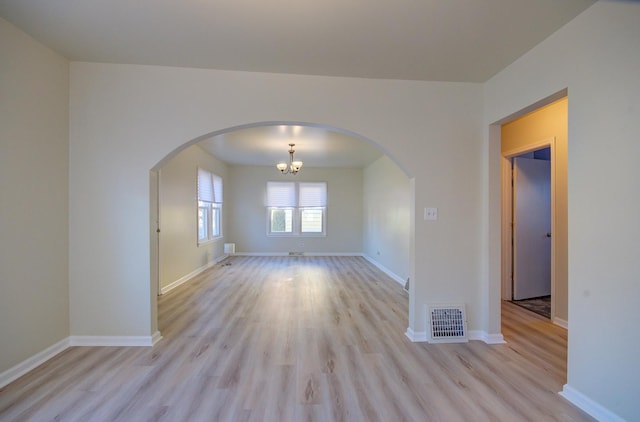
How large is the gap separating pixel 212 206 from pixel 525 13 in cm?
676

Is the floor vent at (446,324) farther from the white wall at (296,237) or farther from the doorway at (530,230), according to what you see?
the white wall at (296,237)

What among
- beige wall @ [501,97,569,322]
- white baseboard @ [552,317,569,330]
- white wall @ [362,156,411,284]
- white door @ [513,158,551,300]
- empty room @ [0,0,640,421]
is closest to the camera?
empty room @ [0,0,640,421]

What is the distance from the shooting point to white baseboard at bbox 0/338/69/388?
2127 mm

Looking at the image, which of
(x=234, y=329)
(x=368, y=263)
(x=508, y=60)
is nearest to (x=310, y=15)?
(x=508, y=60)

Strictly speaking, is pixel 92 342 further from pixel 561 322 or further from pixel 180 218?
pixel 561 322

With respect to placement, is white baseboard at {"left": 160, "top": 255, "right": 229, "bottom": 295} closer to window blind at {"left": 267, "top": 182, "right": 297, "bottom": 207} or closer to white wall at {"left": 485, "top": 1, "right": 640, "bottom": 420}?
window blind at {"left": 267, "top": 182, "right": 297, "bottom": 207}

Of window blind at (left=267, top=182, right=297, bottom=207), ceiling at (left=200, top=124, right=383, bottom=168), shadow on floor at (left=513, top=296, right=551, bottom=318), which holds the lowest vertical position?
shadow on floor at (left=513, top=296, right=551, bottom=318)

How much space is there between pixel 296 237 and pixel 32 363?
6628mm

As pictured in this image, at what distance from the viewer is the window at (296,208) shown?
8.66 meters

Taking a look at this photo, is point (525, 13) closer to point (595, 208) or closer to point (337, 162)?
point (595, 208)

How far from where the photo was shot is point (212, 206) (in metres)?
7.14

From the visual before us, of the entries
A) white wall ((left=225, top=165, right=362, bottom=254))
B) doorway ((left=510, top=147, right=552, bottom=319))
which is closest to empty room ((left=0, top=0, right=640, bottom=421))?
doorway ((left=510, top=147, right=552, bottom=319))

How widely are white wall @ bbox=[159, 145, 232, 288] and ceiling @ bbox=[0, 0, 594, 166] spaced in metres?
2.05

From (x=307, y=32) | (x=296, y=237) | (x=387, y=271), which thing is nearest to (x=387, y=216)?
(x=387, y=271)
